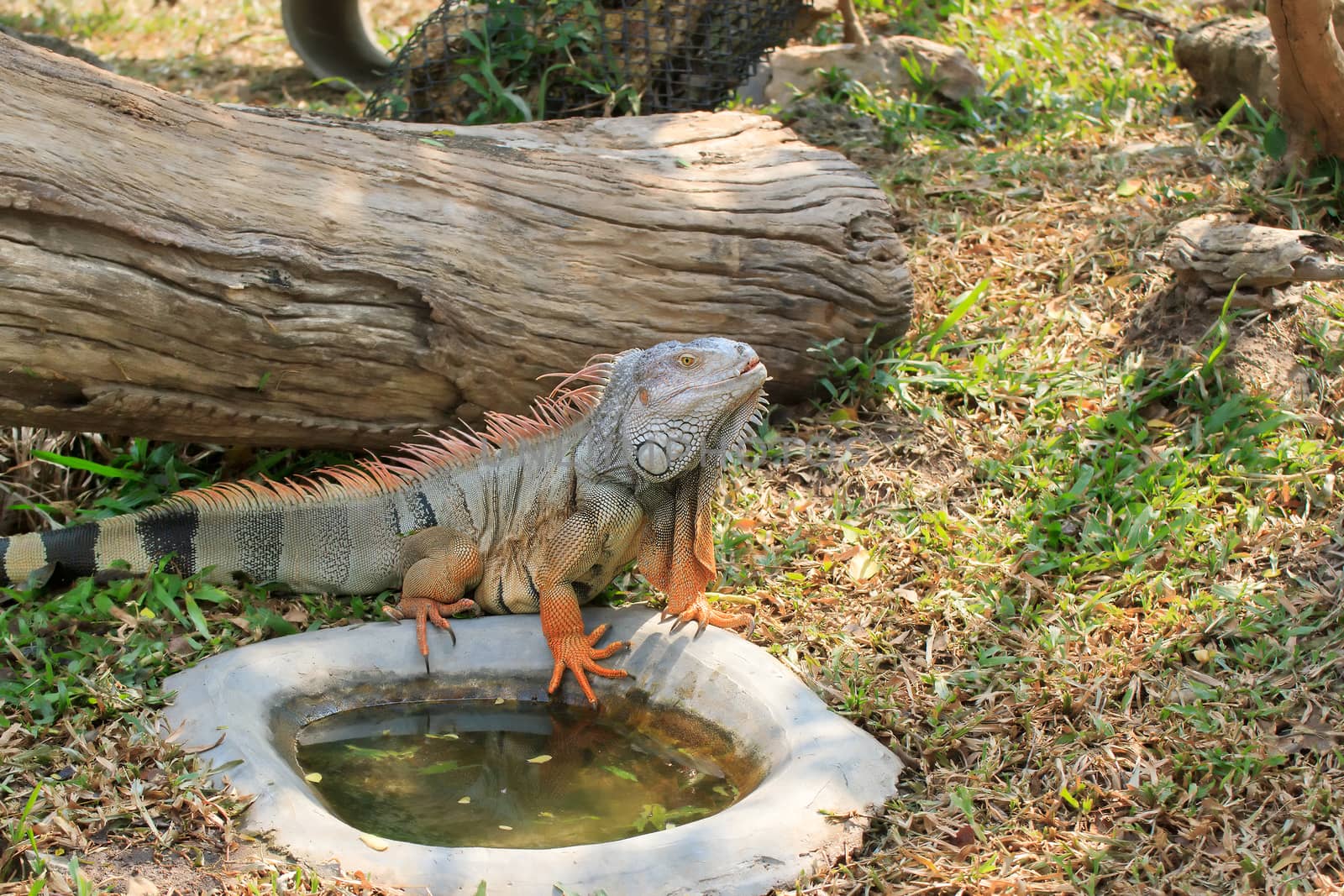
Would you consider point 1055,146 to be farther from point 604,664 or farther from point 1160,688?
point 604,664

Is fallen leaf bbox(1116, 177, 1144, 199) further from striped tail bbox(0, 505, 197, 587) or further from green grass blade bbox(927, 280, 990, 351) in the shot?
striped tail bbox(0, 505, 197, 587)

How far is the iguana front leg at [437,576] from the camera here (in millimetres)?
4246

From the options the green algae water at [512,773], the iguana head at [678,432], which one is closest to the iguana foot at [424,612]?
the green algae water at [512,773]

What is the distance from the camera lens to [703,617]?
4.16 meters

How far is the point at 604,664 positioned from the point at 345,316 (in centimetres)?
162

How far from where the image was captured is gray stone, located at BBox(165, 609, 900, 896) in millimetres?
3086

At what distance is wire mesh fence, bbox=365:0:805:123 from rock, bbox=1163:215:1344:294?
108 inches

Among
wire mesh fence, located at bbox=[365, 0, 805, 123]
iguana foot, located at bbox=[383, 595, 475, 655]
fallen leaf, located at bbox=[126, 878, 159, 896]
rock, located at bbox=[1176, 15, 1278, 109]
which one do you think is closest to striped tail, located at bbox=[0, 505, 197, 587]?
iguana foot, located at bbox=[383, 595, 475, 655]

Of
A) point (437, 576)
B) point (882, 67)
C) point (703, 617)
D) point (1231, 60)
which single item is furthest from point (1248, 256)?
point (437, 576)

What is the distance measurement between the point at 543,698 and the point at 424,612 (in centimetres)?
51

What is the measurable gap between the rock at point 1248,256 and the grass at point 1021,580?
165 mm

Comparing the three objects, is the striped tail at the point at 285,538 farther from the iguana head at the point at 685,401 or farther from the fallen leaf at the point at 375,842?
the fallen leaf at the point at 375,842

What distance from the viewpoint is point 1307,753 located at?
3.51 meters

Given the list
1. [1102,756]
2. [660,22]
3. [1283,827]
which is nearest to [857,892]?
[1102,756]
